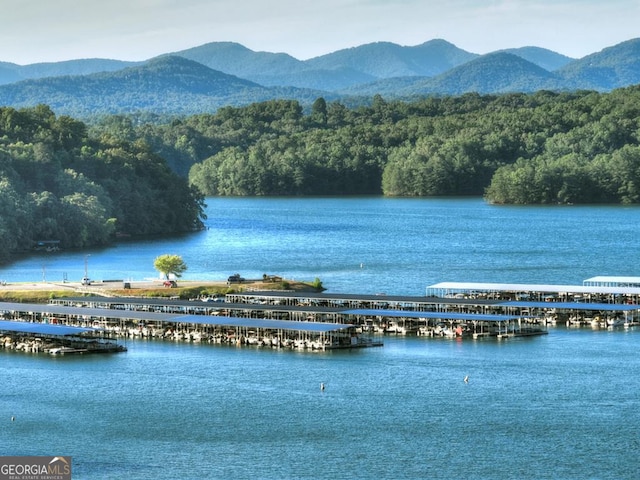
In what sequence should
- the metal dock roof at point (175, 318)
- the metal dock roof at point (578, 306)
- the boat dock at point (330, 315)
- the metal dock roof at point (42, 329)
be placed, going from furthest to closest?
the metal dock roof at point (578, 306), the boat dock at point (330, 315), the metal dock roof at point (175, 318), the metal dock roof at point (42, 329)

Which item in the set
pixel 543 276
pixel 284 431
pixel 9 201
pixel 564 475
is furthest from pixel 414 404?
pixel 9 201

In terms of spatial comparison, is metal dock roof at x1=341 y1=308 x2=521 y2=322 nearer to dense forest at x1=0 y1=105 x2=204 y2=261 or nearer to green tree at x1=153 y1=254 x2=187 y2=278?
green tree at x1=153 y1=254 x2=187 y2=278

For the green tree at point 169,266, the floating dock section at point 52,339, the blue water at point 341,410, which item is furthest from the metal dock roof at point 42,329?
the green tree at point 169,266

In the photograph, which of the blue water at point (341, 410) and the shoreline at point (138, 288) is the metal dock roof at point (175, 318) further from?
the shoreline at point (138, 288)

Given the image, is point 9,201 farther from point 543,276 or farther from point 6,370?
point 6,370

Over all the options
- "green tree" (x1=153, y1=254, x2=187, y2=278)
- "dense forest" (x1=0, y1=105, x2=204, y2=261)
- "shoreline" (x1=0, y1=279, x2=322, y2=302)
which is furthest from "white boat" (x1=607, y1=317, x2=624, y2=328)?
"dense forest" (x1=0, y1=105, x2=204, y2=261)

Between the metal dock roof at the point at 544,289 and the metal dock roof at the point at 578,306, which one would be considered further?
the metal dock roof at the point at 544,289
